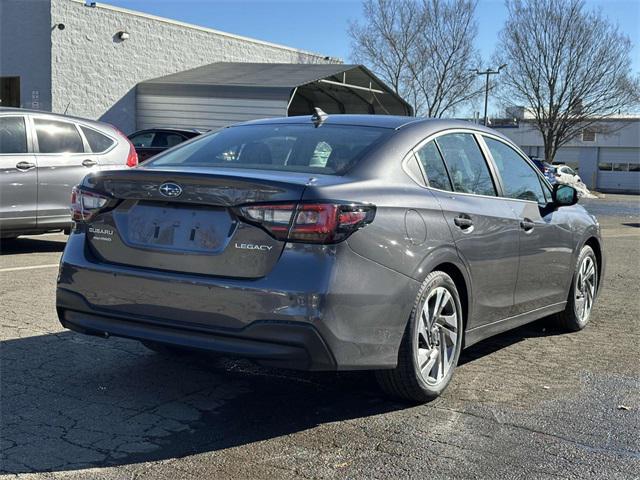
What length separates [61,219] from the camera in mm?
9188

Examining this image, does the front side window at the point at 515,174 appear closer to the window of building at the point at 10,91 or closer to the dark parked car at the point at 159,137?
the dark parked car at the point at 159,137

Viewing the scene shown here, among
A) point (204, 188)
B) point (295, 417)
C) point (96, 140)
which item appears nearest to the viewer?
point (204, 188)

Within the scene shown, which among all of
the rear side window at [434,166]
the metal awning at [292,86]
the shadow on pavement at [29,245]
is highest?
the metal awning at [292,86]

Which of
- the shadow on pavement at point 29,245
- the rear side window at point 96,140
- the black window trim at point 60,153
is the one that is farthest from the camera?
the rear side window at point 96,140

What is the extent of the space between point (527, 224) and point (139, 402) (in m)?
2.82

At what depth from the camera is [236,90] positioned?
25391mm

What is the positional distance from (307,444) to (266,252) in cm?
94

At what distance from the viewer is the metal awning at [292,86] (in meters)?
25.2

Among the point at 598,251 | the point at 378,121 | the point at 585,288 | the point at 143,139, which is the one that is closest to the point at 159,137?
the point at 143,139

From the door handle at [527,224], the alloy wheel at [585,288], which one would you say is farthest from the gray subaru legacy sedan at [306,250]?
the alloy wheel at [585,288]

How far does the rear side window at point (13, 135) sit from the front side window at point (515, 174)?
586 centimetres

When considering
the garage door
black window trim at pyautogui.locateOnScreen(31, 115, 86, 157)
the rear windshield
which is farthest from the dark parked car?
the garage door

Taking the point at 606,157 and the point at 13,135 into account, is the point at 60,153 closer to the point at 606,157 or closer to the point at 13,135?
the point at 13,135

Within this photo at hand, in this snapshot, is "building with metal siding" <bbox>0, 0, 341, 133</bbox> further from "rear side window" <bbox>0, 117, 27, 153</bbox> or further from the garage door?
the garage door
